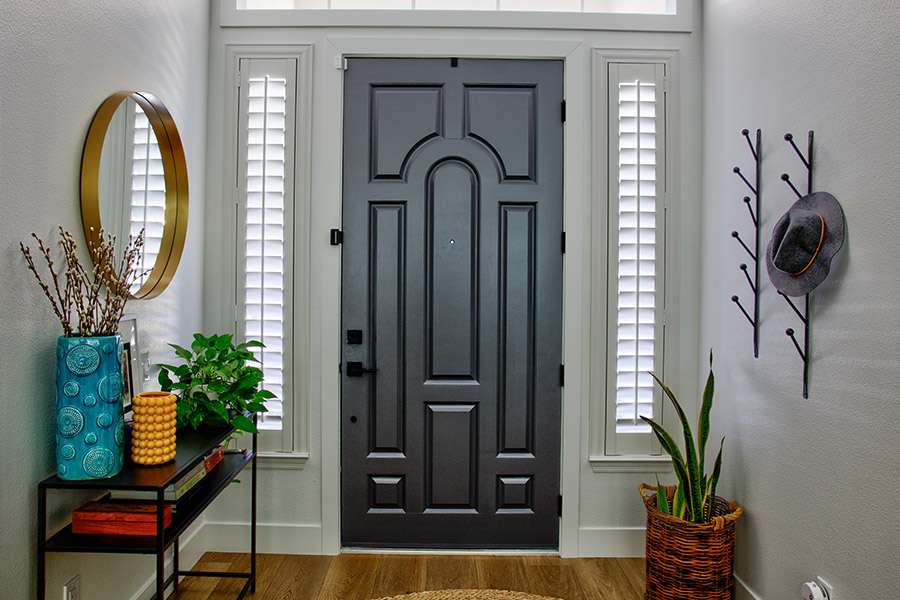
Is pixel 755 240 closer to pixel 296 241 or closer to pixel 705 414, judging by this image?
pixel 705 414

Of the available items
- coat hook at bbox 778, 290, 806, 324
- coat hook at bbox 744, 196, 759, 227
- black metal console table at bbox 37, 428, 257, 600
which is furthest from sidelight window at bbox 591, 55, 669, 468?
black metal console table at bbox 37, 428, 257, 600

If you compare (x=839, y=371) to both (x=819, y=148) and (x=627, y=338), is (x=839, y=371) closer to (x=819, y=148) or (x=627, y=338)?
(x=819, y=148)

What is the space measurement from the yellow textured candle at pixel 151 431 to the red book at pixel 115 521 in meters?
0.13

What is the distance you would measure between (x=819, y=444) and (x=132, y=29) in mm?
2584

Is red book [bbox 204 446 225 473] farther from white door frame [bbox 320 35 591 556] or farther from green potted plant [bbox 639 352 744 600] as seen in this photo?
green potted plant [bbox 639 352 744 600]

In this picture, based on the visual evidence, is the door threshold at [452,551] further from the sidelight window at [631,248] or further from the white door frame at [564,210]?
the sidelight window at [631,248]

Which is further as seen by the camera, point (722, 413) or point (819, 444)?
point (722, 413)

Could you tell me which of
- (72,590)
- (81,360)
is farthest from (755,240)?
(72,590)

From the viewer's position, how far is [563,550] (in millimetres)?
2654

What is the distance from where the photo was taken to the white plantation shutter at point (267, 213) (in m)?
2.66

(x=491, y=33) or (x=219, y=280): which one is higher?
(x=491, y=33)

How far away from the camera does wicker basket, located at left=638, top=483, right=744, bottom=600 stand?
2.08 m

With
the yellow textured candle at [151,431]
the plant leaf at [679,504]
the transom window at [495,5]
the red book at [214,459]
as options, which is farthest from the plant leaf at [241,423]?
the transom window at [495,5]

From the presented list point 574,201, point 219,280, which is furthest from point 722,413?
point 219,280
